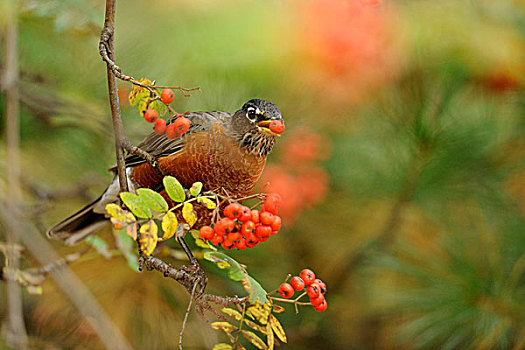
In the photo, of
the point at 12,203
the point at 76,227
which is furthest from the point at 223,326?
the point at 76,227

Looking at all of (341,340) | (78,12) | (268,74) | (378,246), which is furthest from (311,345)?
(78,12)

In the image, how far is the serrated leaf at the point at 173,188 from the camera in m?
0.59

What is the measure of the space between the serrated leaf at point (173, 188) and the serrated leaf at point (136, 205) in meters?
0.03

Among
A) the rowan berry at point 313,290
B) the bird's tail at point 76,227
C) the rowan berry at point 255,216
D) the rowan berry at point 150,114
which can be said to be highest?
the rowan berry at point 150,114

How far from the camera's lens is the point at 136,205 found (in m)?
0.57

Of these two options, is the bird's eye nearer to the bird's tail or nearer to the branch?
the branch

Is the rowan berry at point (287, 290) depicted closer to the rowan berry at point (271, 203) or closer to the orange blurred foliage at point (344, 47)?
the rowan berry at point (271, 203)

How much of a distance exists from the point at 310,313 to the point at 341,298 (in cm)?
12

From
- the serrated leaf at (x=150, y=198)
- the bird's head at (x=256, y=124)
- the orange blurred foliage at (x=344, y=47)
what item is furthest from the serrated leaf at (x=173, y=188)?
the orange blurred foliage at (x=344, y=47)

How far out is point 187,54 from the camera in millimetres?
1102

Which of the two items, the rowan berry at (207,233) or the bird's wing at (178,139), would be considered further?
the bird's wing at (178,139)

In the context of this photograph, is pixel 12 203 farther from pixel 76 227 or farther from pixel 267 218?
pixel 267 218

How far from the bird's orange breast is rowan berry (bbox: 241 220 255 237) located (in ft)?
0.38

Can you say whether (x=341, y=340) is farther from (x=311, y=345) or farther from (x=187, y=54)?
(x=187, y=54)
